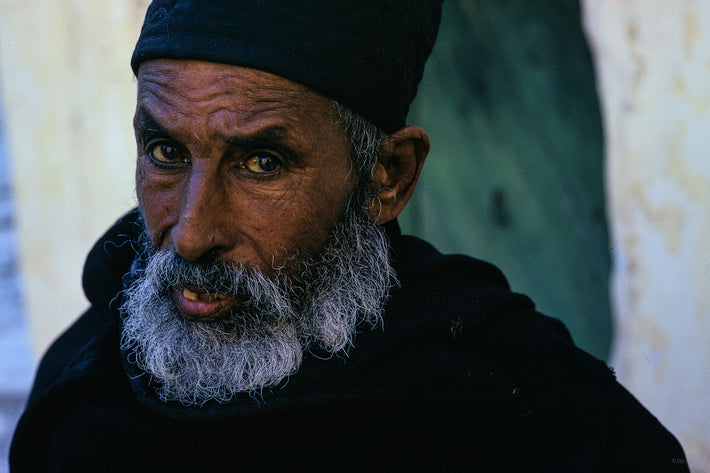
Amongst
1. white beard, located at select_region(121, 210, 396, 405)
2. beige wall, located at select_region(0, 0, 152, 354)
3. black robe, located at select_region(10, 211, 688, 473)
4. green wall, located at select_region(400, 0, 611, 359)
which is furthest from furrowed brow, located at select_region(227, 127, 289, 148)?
green wall, located at select_region(400, 0, 611, 359)

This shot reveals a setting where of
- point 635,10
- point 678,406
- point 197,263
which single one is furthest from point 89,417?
point 635,10

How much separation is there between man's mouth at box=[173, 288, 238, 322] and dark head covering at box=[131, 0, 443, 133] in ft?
2.07

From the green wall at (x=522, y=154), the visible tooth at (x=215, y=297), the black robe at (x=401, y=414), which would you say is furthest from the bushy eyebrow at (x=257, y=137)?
the green wall at (x=522, y=154)

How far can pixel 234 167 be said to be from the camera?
6.62ft

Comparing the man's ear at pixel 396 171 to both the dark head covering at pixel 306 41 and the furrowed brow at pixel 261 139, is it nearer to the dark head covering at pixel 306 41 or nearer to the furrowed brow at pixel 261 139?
the dark head covering at pixel 306 41

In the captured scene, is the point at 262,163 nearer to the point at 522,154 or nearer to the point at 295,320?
the point at 295,320

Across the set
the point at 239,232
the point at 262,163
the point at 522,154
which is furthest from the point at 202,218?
the point at 522,154

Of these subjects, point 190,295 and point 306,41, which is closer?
point 306,41

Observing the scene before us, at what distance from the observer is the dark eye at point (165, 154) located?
82.1 inches

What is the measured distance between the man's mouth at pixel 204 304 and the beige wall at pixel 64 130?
2.53m

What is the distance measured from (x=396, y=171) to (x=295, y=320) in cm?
56

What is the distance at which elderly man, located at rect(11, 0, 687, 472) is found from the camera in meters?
1.98

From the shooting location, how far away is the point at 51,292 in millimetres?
4844

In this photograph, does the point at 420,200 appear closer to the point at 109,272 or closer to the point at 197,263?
the point at 109,272
